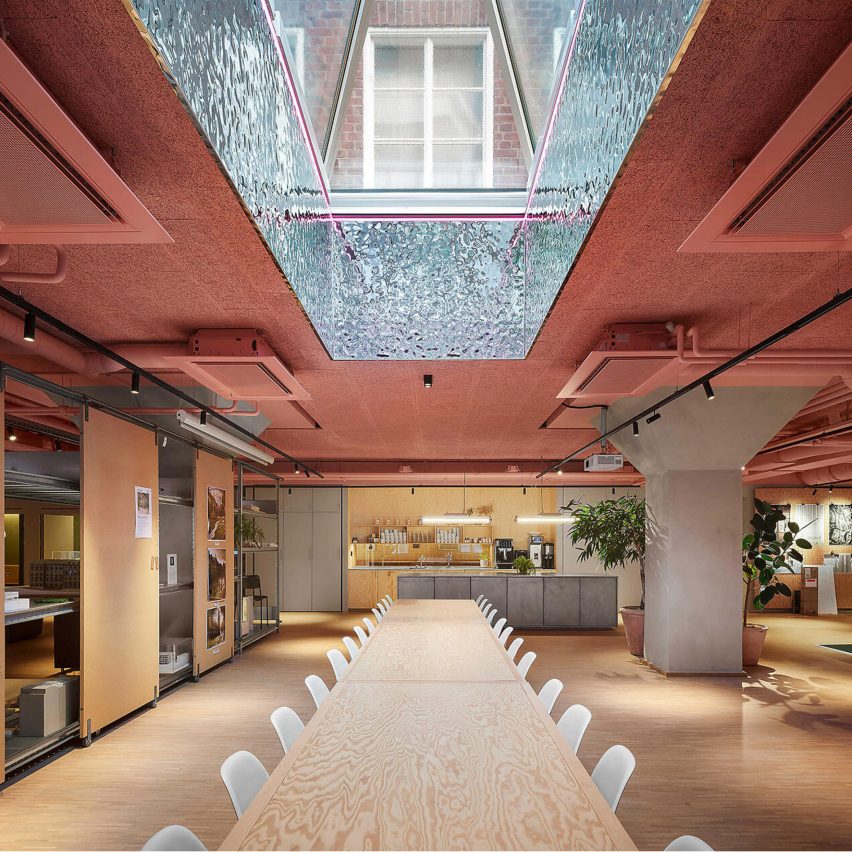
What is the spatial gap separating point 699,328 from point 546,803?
12.0ft

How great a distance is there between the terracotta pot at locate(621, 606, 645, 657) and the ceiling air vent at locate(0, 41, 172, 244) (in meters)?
8.91

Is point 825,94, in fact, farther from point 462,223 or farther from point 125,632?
point 125,632

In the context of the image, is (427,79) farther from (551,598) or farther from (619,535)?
(551,598)

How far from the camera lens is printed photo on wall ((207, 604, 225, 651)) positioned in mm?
9141

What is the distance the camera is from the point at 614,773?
9.26ft

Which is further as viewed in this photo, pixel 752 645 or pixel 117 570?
pixel 752 645

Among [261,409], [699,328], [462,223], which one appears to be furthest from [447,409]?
[699,328]

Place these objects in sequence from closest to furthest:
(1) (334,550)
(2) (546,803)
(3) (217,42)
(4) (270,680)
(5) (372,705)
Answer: (2) (546,803) → (3) (217,42) → (5) (372,705) → (4) (270,680) → (1) (334,550)

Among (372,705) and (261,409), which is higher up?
(261,409)

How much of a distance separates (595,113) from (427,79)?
9.95ft

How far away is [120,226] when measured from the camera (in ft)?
10.0

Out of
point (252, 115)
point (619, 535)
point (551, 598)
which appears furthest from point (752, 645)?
point (252, 115)

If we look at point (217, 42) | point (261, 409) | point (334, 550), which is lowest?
point (334, 550)

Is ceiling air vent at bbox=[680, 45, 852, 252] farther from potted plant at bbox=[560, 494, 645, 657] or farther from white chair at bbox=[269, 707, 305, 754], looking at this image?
potted plant at bbox=[560, 494, 645, 657]
